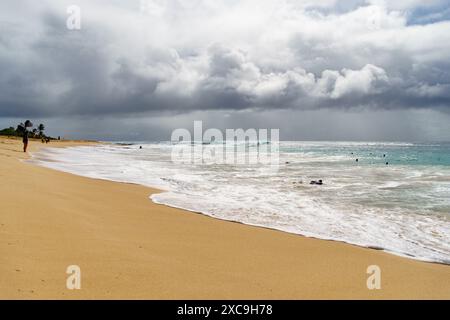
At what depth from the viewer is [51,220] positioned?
24.2 feet

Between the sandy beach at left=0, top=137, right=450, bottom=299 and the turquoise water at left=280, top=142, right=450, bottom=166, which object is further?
the turquoise water at left=280, top=142, right=450, bottom=166

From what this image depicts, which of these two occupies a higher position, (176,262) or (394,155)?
(394,155)

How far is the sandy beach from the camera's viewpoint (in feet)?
15.3

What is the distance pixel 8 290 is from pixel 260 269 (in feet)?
11.4

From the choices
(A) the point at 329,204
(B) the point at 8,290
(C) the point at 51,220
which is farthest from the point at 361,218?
(B) the point at 8,290

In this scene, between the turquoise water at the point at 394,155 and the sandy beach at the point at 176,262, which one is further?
the turquoise water at the point at 394,155

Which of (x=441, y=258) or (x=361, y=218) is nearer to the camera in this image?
(x=441, y=258)

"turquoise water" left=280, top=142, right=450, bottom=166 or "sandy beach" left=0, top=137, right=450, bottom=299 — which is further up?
"turquoise water" left=280, top=142, right=450, bottom=166

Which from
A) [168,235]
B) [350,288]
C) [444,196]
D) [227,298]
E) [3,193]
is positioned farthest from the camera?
[444,196]

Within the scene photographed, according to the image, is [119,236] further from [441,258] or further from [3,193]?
[441,258]

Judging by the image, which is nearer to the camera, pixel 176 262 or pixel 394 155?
pixel 176 262

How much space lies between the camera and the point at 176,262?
19.4 feet

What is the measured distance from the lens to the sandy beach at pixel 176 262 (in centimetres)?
468

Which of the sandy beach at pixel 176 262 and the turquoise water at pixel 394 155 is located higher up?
the turquoise water at pixel 394 155
